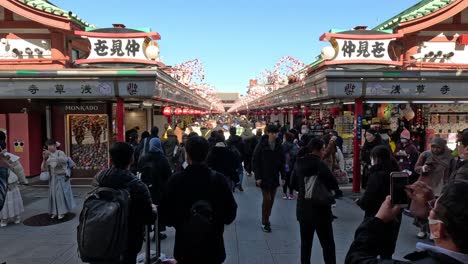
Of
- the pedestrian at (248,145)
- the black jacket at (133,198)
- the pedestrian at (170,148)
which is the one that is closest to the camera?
the black jacket at (133,198)

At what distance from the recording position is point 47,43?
10938 millimetres

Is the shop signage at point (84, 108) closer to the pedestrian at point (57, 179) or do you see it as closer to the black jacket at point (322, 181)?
the pedestrian at point (57, 179)

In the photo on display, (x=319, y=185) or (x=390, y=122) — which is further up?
(x=390, y=122)

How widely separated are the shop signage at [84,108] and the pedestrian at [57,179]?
150 inches

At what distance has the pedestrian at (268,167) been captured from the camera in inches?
244

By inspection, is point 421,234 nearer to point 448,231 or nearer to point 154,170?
point 154,170

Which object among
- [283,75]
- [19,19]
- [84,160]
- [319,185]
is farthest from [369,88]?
[283,75]

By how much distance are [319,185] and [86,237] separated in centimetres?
272

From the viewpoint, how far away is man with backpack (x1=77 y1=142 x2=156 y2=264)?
9.75 ft

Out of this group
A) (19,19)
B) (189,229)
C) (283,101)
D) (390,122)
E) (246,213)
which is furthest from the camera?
(283,101)

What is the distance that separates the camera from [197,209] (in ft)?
9.55

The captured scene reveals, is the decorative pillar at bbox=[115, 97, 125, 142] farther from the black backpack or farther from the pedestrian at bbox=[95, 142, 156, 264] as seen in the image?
the black backpack

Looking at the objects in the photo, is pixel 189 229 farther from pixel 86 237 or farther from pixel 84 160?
pixel 84 160

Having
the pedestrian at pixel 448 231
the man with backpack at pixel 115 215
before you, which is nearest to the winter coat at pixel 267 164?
the man with backpack at pixel 115 215
